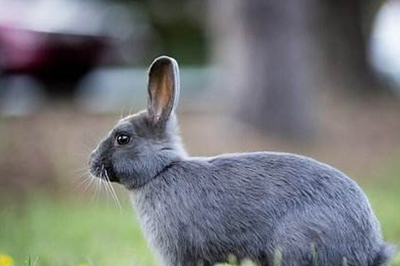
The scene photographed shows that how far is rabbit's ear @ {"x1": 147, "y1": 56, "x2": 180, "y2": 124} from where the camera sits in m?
5.65

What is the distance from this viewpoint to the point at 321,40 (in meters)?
25.0

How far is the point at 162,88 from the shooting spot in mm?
5668

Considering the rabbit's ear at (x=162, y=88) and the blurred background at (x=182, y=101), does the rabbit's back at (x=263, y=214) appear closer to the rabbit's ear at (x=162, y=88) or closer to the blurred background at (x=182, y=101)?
the rabbit's ear at (x=162, y=88)

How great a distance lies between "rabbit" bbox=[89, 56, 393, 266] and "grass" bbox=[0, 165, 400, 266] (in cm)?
63

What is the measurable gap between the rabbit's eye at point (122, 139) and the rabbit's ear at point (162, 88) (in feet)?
0.53

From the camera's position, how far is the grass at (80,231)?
7.47 metres

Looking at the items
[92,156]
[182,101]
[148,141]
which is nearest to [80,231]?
[92,156]

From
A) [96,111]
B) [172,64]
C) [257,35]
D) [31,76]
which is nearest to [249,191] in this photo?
[172,64]

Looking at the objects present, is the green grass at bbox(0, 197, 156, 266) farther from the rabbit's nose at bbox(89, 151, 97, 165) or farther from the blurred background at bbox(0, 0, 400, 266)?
the rabbit's nose at bbox(89, 151, 97, 165)

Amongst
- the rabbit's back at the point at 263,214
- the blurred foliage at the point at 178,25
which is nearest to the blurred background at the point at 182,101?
the rabbit's back at the point at 263,214

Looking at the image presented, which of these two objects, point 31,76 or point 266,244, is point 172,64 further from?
point 31,76

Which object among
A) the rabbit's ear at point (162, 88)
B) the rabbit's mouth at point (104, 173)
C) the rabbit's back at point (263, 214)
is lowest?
the rabbit's back at point (263, 214)

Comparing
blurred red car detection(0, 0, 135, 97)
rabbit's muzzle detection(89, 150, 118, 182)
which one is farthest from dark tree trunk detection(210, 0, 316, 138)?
rabbit's muzzle detection(89, 150, 118, 182)

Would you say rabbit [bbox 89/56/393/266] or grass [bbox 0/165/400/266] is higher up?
rabbit [bbox 89/56/393/266]
